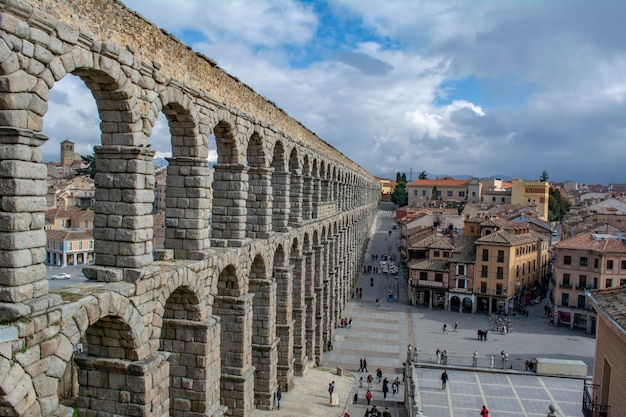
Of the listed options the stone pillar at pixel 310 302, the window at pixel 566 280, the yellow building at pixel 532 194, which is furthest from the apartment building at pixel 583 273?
the yellow building at pixel 532 194

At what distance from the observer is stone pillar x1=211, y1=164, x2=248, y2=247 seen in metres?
19.7

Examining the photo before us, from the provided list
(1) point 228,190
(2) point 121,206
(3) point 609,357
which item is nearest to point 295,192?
(1) point 228,190

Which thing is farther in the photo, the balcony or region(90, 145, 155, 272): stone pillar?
the balcony

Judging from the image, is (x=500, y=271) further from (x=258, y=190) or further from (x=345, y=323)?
(x=258, y=190)

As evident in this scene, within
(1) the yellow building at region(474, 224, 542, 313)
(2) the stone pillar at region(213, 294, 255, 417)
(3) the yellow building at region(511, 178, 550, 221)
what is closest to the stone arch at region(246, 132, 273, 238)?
(2) the stone pillar at region(213, 294, 255, 417)

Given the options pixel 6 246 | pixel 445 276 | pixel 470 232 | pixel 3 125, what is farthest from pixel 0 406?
pixel 470 232

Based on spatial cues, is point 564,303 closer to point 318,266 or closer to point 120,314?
point 318,266

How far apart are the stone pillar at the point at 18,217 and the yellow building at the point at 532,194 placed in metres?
118

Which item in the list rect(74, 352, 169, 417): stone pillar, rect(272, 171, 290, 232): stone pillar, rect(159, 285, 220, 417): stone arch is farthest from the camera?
rect(272, 171, 290, 232): stone pillar

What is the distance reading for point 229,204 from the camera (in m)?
20.0

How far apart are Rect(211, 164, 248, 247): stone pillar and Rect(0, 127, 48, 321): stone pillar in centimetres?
980

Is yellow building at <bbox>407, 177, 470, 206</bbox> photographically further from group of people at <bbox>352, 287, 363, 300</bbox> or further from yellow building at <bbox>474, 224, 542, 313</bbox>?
yellow building at <bbox>474, 224, 542, 313</bbox>

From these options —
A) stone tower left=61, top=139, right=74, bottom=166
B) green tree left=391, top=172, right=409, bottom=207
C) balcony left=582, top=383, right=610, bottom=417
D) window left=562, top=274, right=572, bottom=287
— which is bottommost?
window left=562, top=274, right=572, bottom=287

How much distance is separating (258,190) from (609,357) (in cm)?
1422
